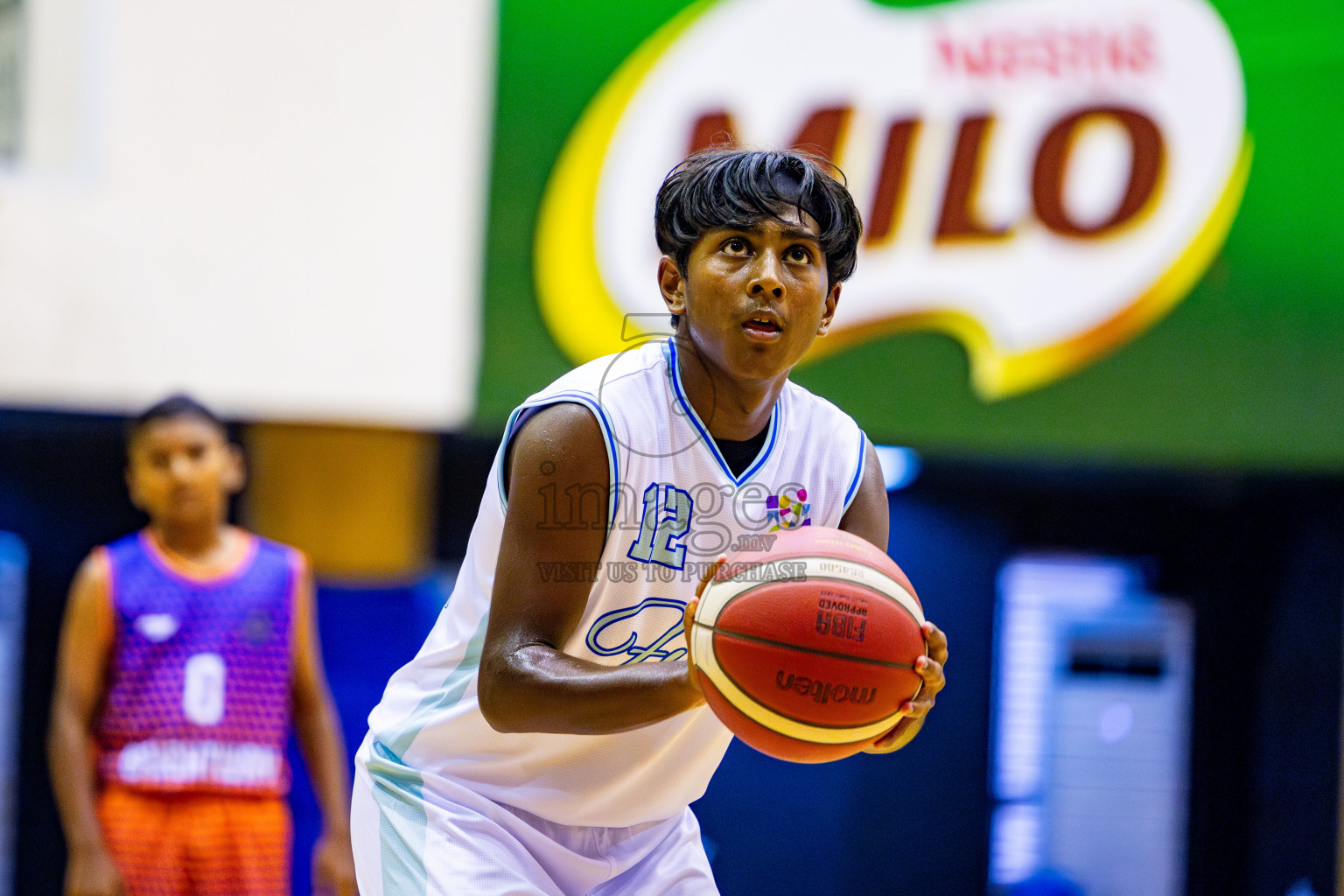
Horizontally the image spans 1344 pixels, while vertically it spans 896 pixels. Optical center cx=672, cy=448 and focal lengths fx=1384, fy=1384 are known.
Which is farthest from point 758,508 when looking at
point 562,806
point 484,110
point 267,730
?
point 484,110

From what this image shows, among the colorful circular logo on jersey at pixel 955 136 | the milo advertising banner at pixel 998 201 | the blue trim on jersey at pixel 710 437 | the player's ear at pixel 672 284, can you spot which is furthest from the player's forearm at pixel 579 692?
the colorful circular logo on jersey at pixel 955 136

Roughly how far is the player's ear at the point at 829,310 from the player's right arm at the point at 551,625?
1.73ft

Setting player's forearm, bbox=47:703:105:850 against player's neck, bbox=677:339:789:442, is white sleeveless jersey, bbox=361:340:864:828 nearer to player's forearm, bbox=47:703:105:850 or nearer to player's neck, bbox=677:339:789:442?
player's neck, bbox=677:339:789:442

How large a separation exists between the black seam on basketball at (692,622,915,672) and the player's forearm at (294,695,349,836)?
3.02 meters

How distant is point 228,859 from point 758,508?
2.88 meters

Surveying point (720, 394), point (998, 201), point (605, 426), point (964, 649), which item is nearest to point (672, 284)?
point (720, 394)

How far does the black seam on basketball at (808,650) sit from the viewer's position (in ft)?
7.38

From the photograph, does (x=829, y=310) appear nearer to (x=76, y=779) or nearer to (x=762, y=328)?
(x=762, y=328)

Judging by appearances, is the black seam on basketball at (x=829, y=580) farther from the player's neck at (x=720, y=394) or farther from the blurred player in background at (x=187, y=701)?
the blurred player in background at (x=187, y=701)

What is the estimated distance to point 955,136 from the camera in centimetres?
660

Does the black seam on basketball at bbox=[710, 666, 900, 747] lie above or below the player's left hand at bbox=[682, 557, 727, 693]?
below

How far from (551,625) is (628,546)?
0.23m

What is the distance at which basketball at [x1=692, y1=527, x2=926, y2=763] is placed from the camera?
225 centimetres

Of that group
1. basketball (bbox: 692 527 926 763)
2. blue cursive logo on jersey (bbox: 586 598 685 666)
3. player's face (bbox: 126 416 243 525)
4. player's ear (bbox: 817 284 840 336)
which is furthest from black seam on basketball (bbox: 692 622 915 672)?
player's face (bbox: 126 416 243 525)
